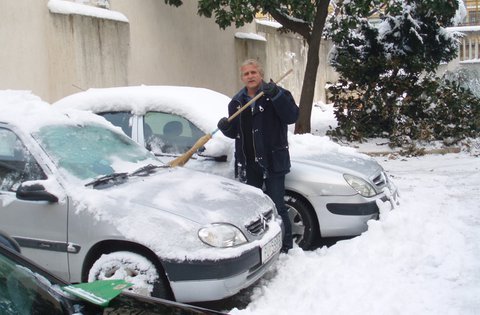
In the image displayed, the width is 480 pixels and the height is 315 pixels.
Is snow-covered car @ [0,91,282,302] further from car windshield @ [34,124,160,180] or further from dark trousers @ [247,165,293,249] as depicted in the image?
dark trousers @ [247,165,293,249]

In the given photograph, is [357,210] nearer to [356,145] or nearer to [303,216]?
[303,216]

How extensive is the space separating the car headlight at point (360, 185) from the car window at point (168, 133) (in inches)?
58.8

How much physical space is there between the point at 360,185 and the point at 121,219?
2504 millimetres

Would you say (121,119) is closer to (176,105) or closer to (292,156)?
(176,105)

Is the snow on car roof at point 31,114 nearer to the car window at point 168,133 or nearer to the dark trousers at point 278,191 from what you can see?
the car window at point 168,133

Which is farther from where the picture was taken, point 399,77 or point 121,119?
point 399,77

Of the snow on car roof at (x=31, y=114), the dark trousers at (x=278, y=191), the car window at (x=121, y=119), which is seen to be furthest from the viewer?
the car window at (x=121, y=119)

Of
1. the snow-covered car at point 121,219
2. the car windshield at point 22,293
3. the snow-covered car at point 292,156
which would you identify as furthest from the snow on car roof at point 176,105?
the car windshield at point 22,293

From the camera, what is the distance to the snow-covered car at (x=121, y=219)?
140 inches

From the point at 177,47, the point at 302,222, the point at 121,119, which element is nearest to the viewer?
the point at 302,222

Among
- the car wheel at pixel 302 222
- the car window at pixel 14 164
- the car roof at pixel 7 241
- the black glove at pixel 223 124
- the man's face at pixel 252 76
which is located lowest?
the car wheel at pixel 302 222

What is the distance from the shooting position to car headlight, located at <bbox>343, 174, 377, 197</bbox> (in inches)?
205

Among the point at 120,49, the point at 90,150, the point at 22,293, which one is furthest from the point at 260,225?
the point at 120,49

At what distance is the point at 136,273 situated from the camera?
11.7ft
